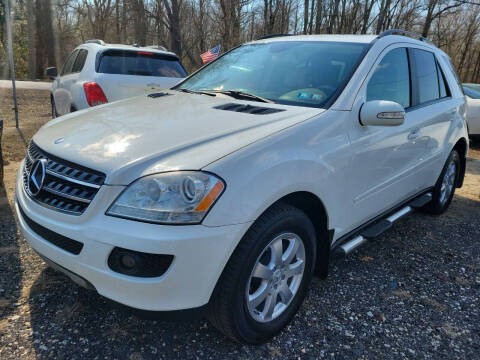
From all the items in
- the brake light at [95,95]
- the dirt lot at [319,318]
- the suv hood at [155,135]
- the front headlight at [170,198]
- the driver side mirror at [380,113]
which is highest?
the driver side mirror at [380,113]

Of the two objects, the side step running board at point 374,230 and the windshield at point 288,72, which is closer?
the side step running board at point 374,230

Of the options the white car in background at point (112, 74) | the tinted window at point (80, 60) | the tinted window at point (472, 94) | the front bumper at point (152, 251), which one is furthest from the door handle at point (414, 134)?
the tinted window at point (472, 94)

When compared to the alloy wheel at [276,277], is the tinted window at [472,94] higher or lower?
higher

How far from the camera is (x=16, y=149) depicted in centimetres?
652

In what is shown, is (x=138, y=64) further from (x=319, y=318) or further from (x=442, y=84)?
(x=319, y=318)

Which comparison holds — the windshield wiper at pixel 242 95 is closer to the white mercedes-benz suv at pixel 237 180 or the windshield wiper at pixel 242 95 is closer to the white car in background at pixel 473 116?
the white mercedes-benz suv at pixel 237 180

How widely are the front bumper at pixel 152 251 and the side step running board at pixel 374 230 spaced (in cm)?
107

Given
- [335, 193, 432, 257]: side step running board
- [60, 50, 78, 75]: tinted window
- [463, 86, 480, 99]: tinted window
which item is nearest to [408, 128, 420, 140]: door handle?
[335, 193, 432, 257]: side step running board

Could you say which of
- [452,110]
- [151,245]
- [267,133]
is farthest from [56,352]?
[452,110]

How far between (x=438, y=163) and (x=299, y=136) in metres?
2.46

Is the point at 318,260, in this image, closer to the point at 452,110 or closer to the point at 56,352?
the point at 56,352

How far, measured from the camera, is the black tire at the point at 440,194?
4.36 meters

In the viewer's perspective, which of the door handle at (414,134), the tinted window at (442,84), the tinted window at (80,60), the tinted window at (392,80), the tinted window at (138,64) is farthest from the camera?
the tinted window at (80,60)

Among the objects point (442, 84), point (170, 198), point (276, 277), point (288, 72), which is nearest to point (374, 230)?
point (276, 277)
